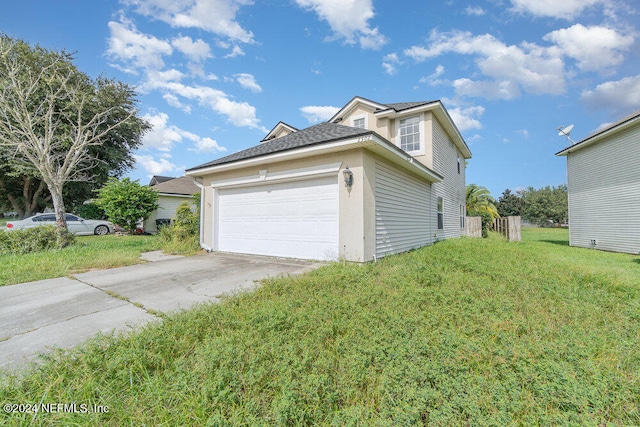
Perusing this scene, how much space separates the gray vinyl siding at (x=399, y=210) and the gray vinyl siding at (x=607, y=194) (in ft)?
23.2

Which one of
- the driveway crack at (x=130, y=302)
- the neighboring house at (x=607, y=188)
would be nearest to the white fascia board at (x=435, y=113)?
the neighboring house at (x=607, y=188)

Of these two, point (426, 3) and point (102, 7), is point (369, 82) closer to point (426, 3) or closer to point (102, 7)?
point (426, 3)

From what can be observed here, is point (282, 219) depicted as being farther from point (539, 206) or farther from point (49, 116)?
point (539, 206)

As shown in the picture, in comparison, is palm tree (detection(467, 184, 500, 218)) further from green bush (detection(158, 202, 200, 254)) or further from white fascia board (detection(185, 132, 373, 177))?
green bush (detection(158, 202, 200, 254))

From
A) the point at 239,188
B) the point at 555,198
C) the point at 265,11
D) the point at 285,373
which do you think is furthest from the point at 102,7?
the point at 555,198

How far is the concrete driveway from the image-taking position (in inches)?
103

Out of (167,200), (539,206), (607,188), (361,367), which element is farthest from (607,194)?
(539,206)

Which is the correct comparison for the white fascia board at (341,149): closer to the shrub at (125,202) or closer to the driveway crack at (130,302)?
the driveway crack at (130,302)

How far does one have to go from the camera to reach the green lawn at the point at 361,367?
1601mm

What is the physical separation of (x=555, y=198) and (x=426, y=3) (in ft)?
142

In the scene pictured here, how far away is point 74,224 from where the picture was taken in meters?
13.6

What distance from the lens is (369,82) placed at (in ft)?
37.9

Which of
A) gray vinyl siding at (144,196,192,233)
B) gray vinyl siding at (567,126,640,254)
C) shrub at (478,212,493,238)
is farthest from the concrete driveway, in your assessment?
shrub at (478,212,493,238)

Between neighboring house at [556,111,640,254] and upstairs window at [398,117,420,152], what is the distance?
6.97 meters
